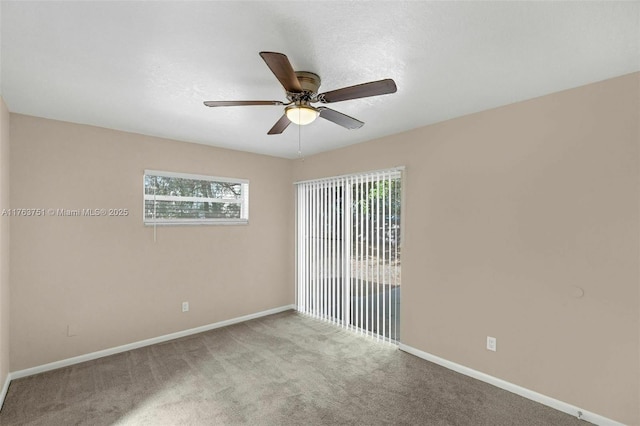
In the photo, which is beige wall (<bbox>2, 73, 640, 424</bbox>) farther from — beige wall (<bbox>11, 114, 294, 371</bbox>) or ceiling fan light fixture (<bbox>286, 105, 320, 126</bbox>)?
ceiling fan light fixture (<bbox>286, 105, 320, 126</bbox>)

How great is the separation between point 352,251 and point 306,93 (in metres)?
2.53

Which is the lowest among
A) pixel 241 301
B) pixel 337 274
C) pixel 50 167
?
pixel 241 301

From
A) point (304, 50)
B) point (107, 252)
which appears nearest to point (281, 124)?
point (304, 50)

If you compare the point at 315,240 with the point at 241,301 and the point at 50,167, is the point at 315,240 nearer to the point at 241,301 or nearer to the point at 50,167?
the point at 241,301

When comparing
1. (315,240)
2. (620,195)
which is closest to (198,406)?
(315,240)

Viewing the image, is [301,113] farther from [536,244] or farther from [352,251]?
[352,251]

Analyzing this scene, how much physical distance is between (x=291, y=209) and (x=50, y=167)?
3044 mm

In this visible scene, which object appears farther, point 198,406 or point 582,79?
point 198,406

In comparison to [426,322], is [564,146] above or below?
above

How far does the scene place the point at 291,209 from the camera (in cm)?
505

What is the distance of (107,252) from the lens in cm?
333

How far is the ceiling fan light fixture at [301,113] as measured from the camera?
2010 mm

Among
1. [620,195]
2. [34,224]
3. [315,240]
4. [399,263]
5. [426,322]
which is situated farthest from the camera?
[315,240]

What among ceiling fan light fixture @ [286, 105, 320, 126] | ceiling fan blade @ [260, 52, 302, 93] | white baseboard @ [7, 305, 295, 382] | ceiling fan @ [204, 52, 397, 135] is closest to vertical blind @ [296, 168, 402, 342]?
white baseboard @ [7, 305, 295, 382]
